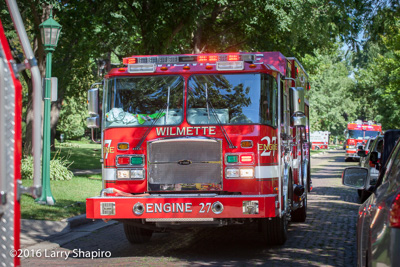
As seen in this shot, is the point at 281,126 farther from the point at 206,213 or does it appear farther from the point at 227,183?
the point at 206,213

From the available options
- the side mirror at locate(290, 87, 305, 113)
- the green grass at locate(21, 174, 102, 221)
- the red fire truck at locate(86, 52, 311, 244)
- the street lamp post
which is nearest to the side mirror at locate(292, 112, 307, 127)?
the side mirror at locate(290, 87, 305, 113)

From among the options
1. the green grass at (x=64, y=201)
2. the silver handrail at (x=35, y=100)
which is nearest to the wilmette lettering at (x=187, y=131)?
the green grass at (x=64, y=201)

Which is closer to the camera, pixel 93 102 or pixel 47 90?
pixel 93 102

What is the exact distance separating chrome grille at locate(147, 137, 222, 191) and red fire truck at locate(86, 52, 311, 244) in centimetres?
1

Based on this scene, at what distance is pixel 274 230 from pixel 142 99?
109 inches

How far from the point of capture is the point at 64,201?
1470 cm

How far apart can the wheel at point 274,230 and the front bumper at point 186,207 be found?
3.11 ft

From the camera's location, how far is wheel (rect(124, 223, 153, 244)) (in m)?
10.0

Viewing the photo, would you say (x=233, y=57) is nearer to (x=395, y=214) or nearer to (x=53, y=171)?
(x=395, y=214)

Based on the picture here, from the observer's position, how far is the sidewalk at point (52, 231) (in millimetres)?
10149

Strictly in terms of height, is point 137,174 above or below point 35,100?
below

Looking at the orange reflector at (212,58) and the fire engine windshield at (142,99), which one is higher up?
the orange reflector at (212,58)

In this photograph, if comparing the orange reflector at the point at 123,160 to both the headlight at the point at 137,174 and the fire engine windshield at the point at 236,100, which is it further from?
the fire engine windshield at the point at 236,100

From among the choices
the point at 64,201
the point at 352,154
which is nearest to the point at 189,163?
the point at 64,201
